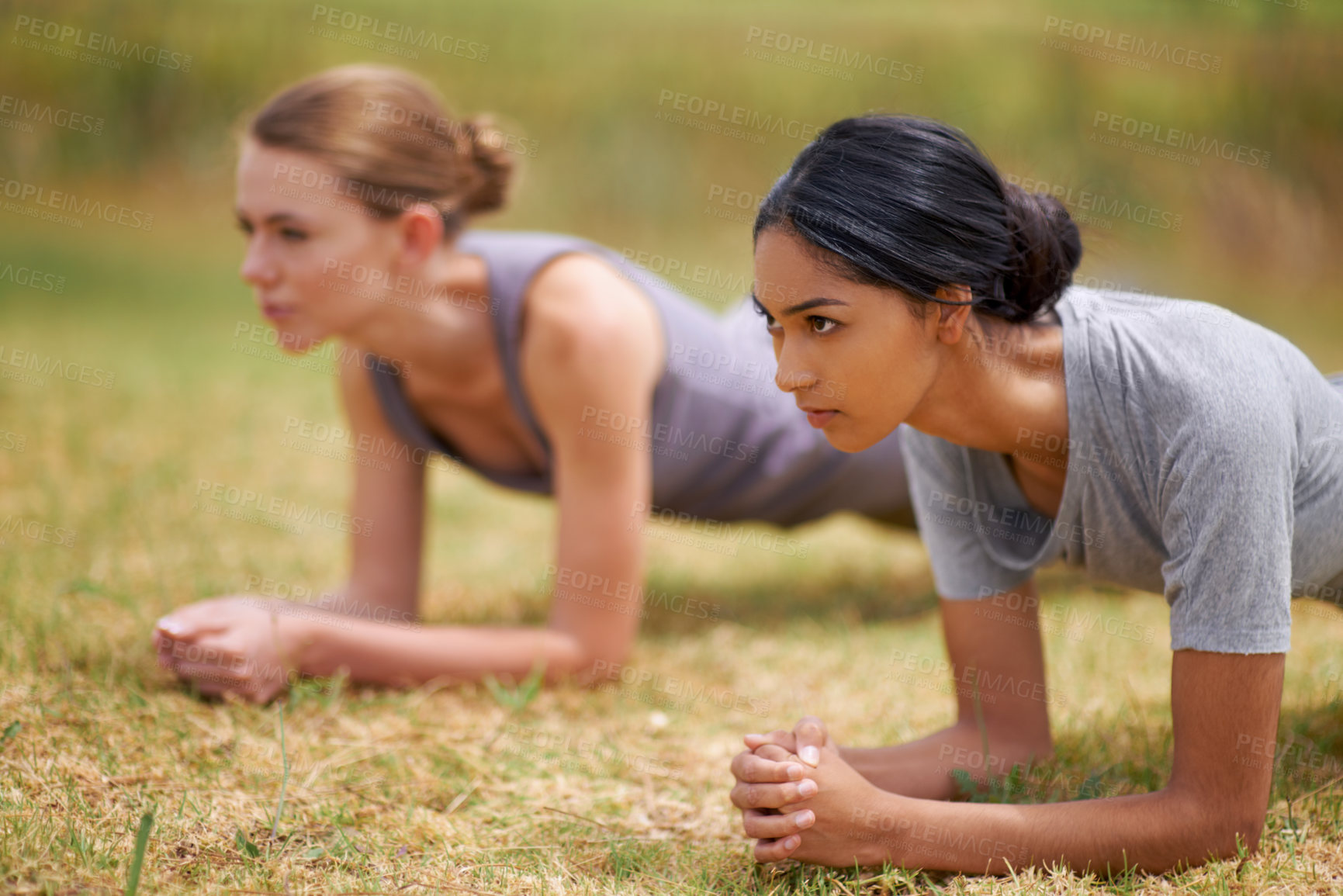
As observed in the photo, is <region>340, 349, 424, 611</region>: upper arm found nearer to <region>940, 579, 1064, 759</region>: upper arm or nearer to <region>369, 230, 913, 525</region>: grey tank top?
<region>369, 230, 913, 525</region>: grey tank top

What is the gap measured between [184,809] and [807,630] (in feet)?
6.35

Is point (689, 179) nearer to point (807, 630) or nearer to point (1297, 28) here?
point (1297, 28)

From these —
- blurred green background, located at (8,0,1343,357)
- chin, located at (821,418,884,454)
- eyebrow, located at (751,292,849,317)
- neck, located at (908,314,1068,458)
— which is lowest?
chin, located at (821,418,884,454)

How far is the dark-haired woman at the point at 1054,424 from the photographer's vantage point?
173cm

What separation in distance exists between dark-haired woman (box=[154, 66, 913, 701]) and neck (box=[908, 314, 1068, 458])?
110cm

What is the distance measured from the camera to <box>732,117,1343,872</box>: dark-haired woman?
173 cm

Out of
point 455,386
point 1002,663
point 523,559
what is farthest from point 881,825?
point 523,559

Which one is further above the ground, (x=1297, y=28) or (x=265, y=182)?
(x=1297, y=28)

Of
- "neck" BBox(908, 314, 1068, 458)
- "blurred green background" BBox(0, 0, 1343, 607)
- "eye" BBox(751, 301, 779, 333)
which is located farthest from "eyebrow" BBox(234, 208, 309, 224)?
"blurred green background" BBox(0, 0, 1343, 607)

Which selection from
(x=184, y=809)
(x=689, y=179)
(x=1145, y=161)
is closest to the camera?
(x=184, y=809)

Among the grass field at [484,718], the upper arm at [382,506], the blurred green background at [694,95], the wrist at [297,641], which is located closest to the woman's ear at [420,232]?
the upper arm at [382,506]

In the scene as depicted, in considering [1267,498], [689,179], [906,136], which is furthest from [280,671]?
[689,179]

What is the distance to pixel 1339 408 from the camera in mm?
1964

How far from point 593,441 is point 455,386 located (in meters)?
0.54
